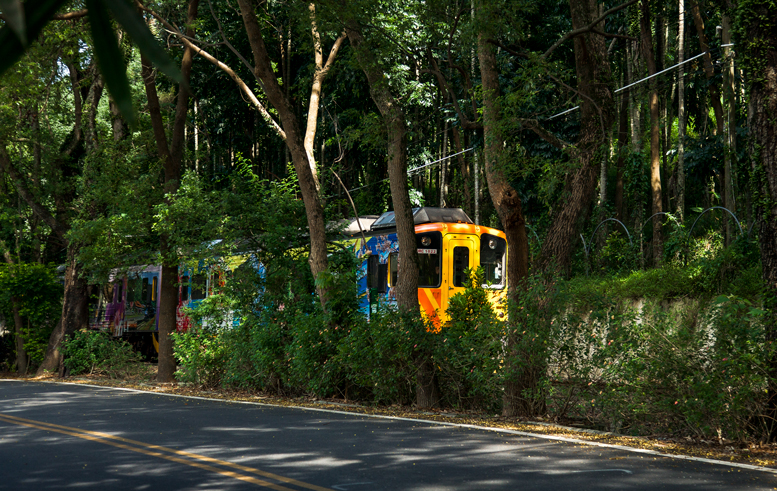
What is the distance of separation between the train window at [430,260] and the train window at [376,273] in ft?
3.01

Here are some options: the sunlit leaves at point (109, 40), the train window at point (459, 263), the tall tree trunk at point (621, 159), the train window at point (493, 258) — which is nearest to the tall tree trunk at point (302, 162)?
the train window at point (459, 263)

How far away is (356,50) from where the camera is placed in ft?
42.6

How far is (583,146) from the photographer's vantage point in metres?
12.9

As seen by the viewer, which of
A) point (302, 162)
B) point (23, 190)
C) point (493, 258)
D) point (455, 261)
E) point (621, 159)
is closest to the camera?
point (302, 162)

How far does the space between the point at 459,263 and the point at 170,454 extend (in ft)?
40.8

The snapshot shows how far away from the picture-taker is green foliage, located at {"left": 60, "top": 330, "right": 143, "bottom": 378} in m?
20.0

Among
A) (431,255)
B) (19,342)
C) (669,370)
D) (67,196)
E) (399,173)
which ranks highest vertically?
(67,196)

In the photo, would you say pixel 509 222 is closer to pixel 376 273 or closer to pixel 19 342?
pixel 376 273

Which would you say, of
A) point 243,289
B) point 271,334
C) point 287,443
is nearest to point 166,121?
point 243,289

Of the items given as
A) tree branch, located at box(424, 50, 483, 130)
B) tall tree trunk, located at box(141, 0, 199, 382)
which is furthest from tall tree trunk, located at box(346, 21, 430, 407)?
tall tree trunk, located at box(141, 0, 199, 382)

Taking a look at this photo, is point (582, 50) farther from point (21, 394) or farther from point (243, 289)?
point (21, 394)

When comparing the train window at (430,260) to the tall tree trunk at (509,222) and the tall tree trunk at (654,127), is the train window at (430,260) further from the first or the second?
the tall tree trunk at (509,222)

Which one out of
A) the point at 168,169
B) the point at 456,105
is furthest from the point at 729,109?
the point at 168,169

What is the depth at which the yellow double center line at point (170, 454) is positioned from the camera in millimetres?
6707
